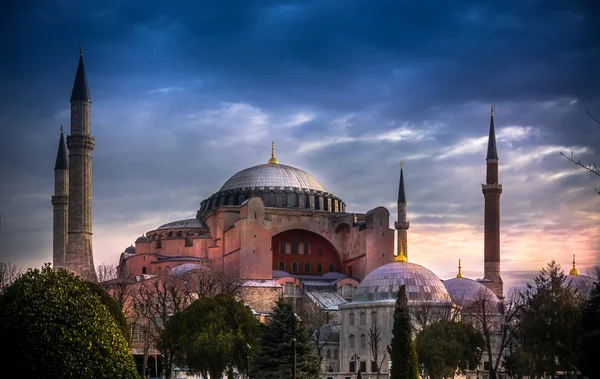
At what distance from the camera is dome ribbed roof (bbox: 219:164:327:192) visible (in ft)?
250

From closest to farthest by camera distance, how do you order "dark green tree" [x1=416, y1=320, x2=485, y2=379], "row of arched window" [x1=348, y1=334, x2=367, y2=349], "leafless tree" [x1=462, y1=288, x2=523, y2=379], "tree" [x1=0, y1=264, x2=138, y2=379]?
"tree" [x1=0, y1=264, x2=138, y2=379] → "dark green tree" [x1=416, y1=320, x2=485, y2=379] → "row of arched window" [x1=348, y1=334, x2=367, y2=349] → "leafless tree" [x1=462, y1=288, x2=523, y2=379]

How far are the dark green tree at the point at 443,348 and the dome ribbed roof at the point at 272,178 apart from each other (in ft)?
103

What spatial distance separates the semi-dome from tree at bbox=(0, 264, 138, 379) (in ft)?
110

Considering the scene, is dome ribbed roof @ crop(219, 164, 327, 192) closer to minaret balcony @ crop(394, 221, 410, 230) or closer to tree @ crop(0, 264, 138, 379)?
minaret balcony @ crop(394, 221, 410, 230)

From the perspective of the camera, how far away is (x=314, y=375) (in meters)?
34.4

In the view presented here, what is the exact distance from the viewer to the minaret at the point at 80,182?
6400 centimetres

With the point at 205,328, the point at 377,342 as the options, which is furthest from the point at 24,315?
the point at 377,342

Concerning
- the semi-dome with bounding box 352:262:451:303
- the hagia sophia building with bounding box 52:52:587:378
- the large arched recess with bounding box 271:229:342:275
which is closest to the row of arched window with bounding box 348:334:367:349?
the hagia sophia building with bounding box 52:52:587:378

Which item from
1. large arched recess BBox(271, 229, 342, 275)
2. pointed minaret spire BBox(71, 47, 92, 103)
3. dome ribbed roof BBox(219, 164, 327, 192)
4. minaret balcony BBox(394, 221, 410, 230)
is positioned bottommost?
large arched recess BBox(271, 229, 342, 275)

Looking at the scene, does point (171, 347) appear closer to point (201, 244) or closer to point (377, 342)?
point (377, 342)

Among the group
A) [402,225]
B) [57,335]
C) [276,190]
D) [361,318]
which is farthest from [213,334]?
[402,225]

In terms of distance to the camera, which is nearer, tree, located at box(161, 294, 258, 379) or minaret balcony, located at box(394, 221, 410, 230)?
tree, located at box(161, 294, 258, 379)

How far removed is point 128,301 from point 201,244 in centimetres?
1143

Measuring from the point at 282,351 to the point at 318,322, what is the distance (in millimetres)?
27003
